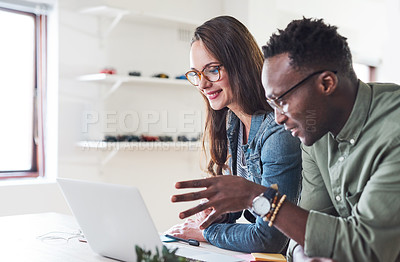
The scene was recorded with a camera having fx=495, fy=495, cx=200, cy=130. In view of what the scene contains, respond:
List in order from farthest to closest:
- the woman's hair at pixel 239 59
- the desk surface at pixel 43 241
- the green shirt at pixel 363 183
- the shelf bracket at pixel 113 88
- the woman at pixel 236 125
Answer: the shelf bracket at pixel 113 88 → the woman's hair at pixel 239 59 → the woman at pixel 236 125 → the desk surface at pixel 43 241 → the green shirt at pixel 363 183

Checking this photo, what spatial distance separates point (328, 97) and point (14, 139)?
2589mm

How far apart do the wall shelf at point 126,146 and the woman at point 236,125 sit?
143 centimetres

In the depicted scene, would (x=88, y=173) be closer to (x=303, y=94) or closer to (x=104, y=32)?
(x=104, y=32)

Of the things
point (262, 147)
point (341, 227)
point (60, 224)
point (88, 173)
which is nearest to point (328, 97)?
point (341, 227)

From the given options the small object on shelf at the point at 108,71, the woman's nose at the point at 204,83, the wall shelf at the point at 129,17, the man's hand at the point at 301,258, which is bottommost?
the man's hand at the point at 301,258

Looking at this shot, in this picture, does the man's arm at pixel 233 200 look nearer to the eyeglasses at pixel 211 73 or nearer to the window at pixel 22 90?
the eyeglasses at pixel 211 73

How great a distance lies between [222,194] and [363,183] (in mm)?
339

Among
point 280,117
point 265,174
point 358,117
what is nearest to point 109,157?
point 265,174

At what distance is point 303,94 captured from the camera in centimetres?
117

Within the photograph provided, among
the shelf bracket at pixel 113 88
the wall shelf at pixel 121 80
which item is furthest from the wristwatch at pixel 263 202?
the shelf bracket at pixel 113 88

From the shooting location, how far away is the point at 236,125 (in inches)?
74.7

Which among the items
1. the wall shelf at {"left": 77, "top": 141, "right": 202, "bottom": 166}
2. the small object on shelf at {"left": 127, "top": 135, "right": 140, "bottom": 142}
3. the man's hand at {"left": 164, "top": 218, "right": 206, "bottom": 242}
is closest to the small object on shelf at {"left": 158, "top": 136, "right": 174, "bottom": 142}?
the wall shelf at {"left": 77, "top": 141, "right": 202, "bottom": 166}

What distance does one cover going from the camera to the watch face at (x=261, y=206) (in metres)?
1.12

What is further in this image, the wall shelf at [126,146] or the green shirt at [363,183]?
the wall shelf at [126,146]
